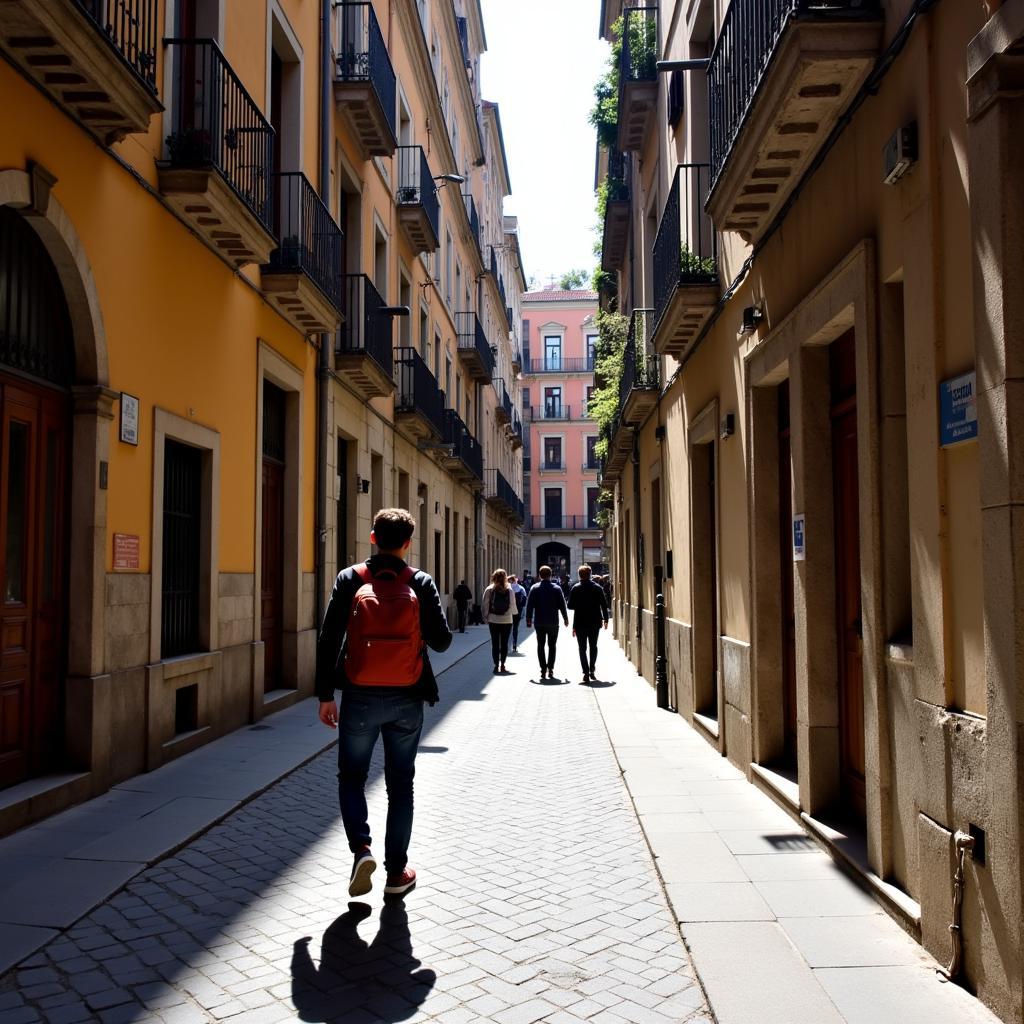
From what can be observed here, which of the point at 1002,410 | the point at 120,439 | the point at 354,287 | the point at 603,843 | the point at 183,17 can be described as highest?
the point at 183,17

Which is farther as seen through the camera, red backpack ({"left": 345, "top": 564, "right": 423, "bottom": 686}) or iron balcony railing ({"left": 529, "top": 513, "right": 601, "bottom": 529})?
iron balcony railing ({"left": 529, "top": 513, "right": 601, "bottom": 529})

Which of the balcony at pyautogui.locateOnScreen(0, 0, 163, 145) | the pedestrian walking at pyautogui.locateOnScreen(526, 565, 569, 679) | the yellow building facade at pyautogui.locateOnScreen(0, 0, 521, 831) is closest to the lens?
the balcony at pyautogui.locateOnScreen(0, 0, 163, 145)

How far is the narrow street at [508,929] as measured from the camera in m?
3.57

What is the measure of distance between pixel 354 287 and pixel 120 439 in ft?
25.4

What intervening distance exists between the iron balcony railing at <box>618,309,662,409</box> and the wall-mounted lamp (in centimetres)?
598

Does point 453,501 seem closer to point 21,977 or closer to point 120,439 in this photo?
point 120,439

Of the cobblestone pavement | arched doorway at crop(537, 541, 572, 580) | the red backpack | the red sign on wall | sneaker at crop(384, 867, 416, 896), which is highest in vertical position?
arched doorway at crop(537, 541, 572, 580)

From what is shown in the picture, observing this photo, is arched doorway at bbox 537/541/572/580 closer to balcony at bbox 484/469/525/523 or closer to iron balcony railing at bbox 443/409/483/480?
balcony at bbox 484/469/525/523

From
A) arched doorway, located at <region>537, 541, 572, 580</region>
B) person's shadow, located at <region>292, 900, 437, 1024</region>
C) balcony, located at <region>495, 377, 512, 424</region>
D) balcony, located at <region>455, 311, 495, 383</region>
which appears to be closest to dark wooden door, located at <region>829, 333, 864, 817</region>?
person's shadow, located at <region>292, 900, 437, 1024</region>

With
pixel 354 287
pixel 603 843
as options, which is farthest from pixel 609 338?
pixel 603 843

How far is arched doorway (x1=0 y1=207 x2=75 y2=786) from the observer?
620 cm

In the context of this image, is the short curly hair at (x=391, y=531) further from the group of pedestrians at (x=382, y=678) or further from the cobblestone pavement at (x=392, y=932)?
the cobblestone pavement at (x=392, y=932)

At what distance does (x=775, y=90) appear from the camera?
518 centimetres

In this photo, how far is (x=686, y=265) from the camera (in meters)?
9.24
